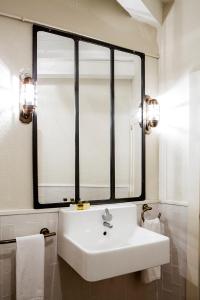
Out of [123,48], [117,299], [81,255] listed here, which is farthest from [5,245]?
[123,48]

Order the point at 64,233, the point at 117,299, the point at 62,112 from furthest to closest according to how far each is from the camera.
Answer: the point at 117,299 < the point at 62,112 < the point at 64,233

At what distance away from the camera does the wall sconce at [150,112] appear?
218 centimetres

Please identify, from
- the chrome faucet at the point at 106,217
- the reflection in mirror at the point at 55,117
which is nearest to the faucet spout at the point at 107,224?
the chrome faucet at the point at 106,217

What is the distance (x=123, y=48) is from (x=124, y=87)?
11.7 inches

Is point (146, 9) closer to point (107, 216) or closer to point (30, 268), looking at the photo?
point (107, 216)

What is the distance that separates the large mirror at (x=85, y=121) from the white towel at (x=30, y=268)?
236mm

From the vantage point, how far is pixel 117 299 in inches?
78.0

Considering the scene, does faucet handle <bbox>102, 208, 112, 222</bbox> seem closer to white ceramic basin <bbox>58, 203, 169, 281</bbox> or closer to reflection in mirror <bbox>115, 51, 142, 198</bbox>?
white ceramic basin <bbox>58, 203, 169, 281</bbox>

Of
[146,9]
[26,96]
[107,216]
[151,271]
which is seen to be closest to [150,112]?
[146,9]

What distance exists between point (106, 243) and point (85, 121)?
0.83m

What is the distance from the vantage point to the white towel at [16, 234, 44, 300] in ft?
5.01

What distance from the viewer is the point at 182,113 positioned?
6.77 feet

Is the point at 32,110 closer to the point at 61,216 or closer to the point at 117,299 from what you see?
the point at 61,216

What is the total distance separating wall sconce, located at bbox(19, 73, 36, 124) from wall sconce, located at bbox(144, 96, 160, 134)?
92 centimetres
